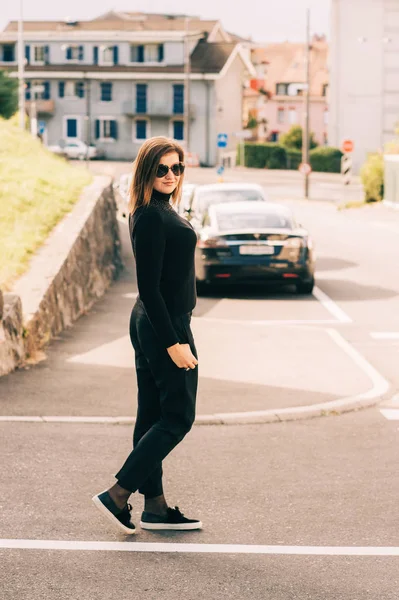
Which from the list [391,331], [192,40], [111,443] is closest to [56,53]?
[192,40]

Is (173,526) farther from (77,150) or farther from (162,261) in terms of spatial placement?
(77,150)

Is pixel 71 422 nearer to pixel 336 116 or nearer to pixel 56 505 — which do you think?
pixel 56 505

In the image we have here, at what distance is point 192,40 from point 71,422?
88.2 m

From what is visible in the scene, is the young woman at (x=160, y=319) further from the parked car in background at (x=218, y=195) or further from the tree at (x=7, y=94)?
the tree at (x=7, y=94)

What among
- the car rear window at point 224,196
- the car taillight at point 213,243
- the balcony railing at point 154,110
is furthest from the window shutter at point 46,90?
the car taillight at point 213,243

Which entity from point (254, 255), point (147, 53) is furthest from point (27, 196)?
point (147, 53)

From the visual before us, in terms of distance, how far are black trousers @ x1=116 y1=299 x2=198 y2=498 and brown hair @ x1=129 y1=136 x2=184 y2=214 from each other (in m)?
0.48

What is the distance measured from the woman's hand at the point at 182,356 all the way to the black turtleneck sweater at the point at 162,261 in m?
0.03

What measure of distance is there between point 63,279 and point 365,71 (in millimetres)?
78287

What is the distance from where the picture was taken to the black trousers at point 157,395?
567cm

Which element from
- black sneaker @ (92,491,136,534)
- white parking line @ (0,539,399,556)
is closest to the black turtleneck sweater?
black sneaker @ (92,491,136,534)

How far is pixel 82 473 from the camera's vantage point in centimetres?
695

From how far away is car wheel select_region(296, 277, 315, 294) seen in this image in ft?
62.5

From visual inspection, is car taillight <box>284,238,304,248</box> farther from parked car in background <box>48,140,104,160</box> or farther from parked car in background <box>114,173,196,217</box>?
parked car in background <box>48,140,104,160</box>
